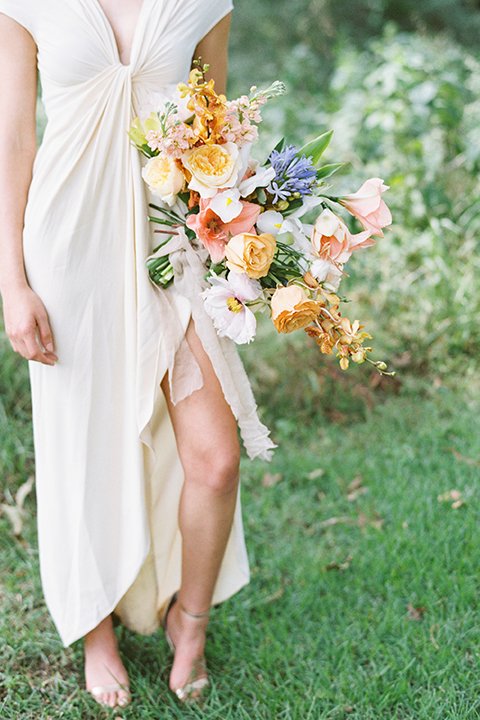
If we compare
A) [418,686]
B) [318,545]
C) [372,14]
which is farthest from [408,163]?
[372,14]

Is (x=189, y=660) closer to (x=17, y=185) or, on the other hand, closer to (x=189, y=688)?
(x=189, y=688)

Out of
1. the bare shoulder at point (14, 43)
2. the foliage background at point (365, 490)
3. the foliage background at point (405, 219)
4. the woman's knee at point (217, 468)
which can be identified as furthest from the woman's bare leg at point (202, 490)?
the foliage background at point (405, 219)

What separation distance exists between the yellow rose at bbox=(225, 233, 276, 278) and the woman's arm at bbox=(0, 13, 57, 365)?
0.56m

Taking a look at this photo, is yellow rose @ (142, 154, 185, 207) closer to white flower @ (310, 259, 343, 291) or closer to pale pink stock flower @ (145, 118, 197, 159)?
pale pink stock flower @ (145, 118, 197, 159)

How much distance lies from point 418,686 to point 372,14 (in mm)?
9133

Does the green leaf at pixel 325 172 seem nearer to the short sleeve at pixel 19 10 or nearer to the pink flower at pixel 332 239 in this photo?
the pink flower at pixel 332 239

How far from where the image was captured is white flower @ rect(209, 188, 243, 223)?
4.70 ft

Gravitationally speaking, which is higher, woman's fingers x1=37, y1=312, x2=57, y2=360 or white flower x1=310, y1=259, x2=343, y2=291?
woman's fingers x1=37, y1=312, x2=57, y2=360

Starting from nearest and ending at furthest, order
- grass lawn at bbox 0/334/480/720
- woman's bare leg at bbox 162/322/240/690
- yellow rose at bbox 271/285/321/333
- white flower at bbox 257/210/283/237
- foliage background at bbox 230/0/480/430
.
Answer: yellow rose at bbox 271/285/321/333 < white flower at bbox 257/210/283/237 < woman's bare leg at bbox 162/322/240/690 < grass lawn at bbox 0/334/480/720 < foliage background at bbox 230/0/480/430

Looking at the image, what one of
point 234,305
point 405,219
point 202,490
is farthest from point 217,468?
point 405,219

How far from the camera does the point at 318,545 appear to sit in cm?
257

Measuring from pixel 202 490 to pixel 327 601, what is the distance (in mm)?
792

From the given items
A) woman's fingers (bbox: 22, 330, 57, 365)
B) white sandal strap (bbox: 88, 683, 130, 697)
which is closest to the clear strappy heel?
white sandal strap (bbox: 88, 683, 130, 697)

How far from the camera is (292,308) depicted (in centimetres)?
139
